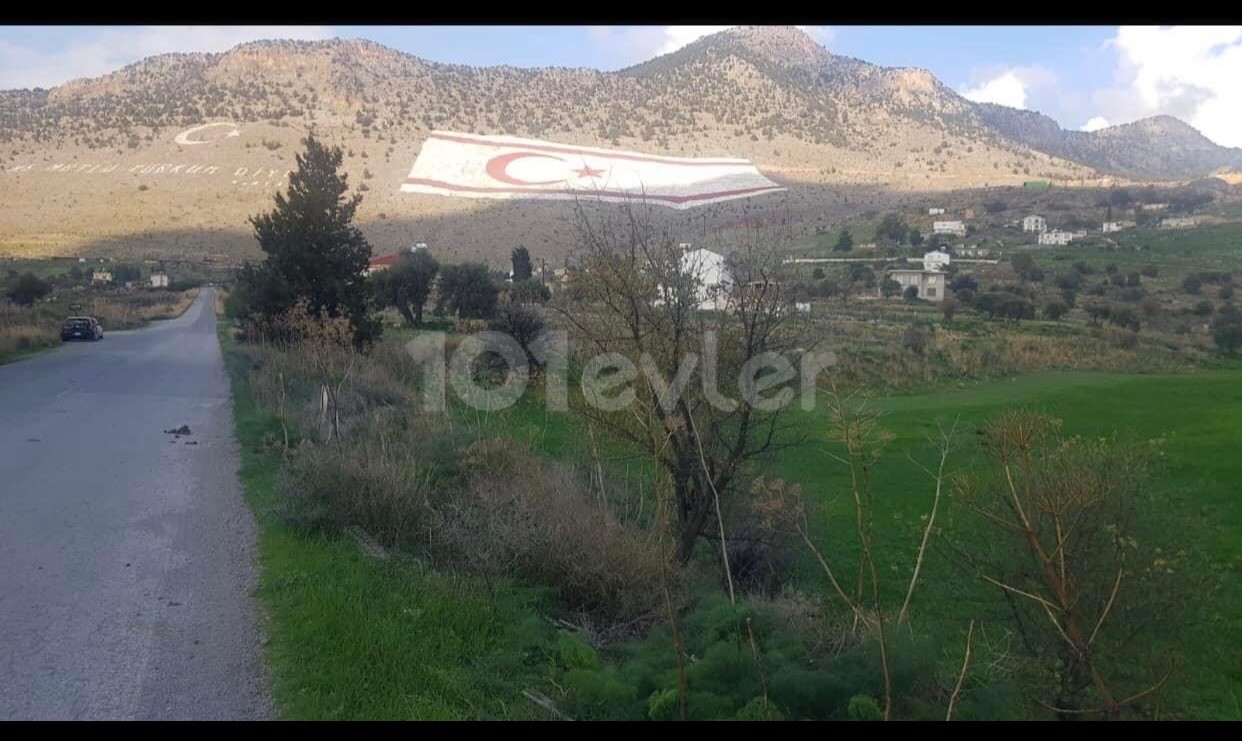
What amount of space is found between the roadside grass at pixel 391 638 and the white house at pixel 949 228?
178 ft

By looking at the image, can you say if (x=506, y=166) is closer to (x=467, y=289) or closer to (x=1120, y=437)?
(x=467, y=289)

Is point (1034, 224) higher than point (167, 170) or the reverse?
the reverse

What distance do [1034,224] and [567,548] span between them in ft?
189

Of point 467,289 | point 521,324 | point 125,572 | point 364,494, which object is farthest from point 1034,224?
point 125,572

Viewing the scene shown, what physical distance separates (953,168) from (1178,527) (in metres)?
62.5

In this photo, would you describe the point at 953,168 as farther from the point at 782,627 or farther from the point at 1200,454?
the point at 782,627

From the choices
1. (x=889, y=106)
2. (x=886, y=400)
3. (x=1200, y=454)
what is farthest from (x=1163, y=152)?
(x=1200, y=454)

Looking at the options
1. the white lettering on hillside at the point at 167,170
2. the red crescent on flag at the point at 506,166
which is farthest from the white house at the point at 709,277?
the white lettering on hillside at the point at 167,170

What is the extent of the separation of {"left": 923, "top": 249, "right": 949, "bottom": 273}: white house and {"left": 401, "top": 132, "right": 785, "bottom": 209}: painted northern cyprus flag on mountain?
9337 mm

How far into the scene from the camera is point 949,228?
57.6m

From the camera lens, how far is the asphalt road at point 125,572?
16.4ft

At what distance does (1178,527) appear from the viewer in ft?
19.6

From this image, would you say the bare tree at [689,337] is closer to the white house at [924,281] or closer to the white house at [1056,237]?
the white house at [924,281]

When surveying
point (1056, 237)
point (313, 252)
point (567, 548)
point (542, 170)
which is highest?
point (542, 170)
